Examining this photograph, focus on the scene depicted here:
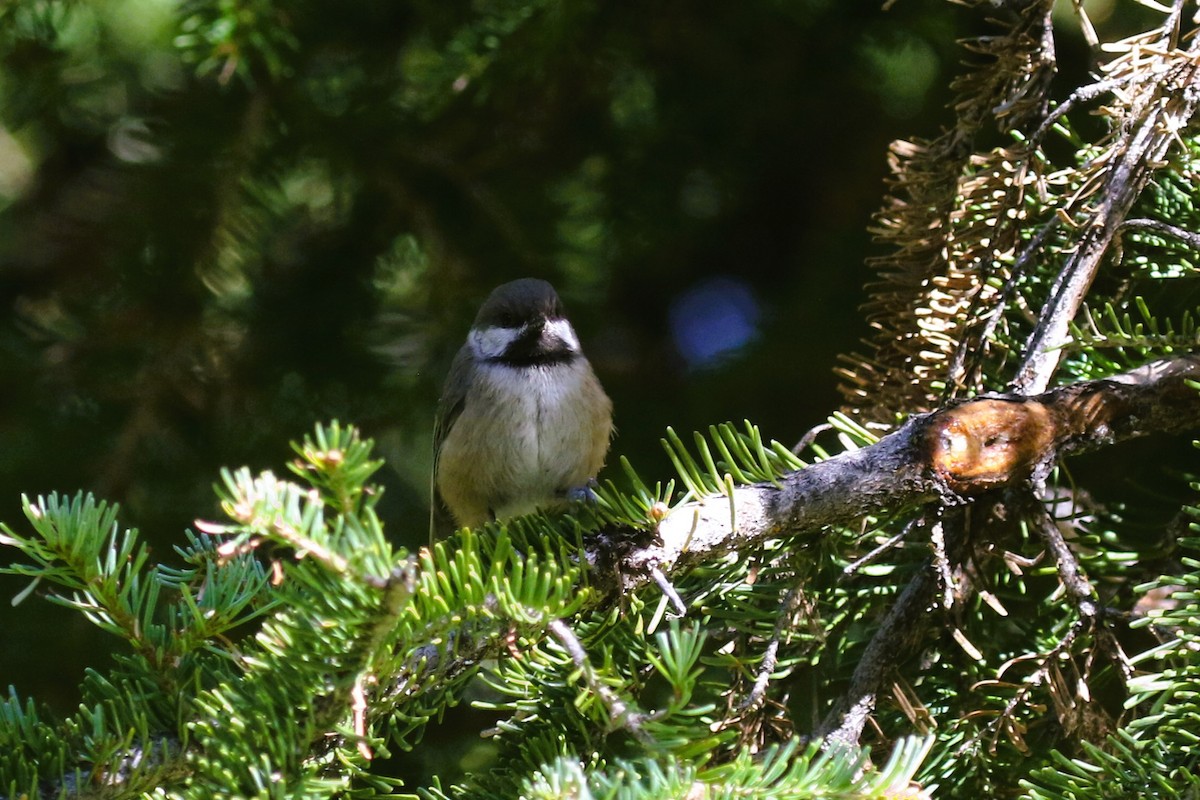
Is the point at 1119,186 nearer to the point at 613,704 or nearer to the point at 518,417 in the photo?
the point at 613,704

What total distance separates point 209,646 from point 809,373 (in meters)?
2.41

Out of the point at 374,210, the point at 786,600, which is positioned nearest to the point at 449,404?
the point at 374,210

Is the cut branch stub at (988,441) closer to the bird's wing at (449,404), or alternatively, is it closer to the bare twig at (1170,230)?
the bare twig at (1170,230)

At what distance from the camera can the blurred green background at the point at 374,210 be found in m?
3.22

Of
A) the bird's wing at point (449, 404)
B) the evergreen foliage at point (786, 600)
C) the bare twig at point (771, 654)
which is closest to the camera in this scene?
the evergreen foliage at point (786, 600)

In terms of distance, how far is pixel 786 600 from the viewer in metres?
1.82

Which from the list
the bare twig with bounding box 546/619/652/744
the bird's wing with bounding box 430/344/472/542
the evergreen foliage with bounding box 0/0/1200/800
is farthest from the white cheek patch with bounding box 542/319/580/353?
the bare twig with bounding box 546/619/652/744

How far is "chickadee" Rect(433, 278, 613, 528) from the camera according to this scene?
9.93 feet

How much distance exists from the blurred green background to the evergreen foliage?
614 mm

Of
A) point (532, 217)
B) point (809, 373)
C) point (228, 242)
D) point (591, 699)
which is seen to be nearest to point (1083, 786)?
point (591, 699)

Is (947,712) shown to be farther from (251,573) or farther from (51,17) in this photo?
(51,17)

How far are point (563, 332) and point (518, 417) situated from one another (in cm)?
39

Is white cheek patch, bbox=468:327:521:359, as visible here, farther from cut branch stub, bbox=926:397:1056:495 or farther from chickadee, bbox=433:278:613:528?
cut branch stub, bbox=926:397:1056:495

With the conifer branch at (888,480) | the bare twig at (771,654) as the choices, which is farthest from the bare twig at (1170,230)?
the bare twig at (771,654)
